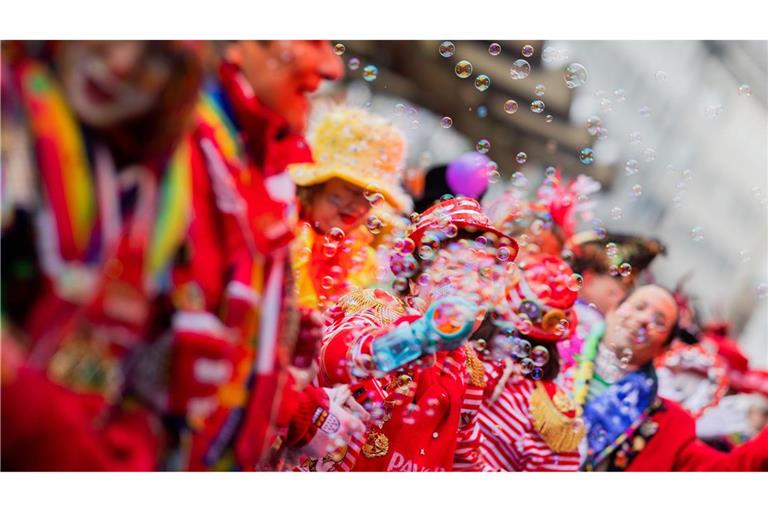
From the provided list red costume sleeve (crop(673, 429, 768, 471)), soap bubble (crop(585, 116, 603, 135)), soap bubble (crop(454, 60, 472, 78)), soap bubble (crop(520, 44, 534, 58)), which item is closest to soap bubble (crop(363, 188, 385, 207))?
soap bubble (crop(454, 60, 472, 78))

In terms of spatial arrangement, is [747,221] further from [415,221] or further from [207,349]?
[207,349]

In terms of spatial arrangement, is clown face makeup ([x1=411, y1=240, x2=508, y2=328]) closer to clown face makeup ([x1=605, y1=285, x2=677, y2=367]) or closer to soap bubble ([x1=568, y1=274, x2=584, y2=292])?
soap bubble ([x1=568, y1=274, x2=584, y2=292])

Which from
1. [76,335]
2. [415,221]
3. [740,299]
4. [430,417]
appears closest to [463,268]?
[415,221]

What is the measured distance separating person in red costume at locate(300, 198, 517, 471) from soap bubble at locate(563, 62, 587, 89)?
1.07ft

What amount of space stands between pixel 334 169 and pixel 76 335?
658 mm

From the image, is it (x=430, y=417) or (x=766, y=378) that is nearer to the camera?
(x=430, y=417)

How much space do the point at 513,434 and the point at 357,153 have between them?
0.77 metres

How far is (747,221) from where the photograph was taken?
2934mm

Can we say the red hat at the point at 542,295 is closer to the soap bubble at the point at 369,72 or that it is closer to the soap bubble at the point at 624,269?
the soap bubble at the point at 624,269

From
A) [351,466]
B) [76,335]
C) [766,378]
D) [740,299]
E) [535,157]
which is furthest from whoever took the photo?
[740,299]

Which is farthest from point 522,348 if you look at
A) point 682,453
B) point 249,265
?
point 249,265

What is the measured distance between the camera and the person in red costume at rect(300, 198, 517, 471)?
6.29 ft

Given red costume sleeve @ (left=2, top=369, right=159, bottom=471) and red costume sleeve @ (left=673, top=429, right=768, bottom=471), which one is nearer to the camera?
red costume sleeve @ (left=2, top=369, right=159, bottom=471)

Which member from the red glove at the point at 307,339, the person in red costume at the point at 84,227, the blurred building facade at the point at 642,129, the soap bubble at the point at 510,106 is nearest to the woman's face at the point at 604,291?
the blurred building facade at the point at 642,129
